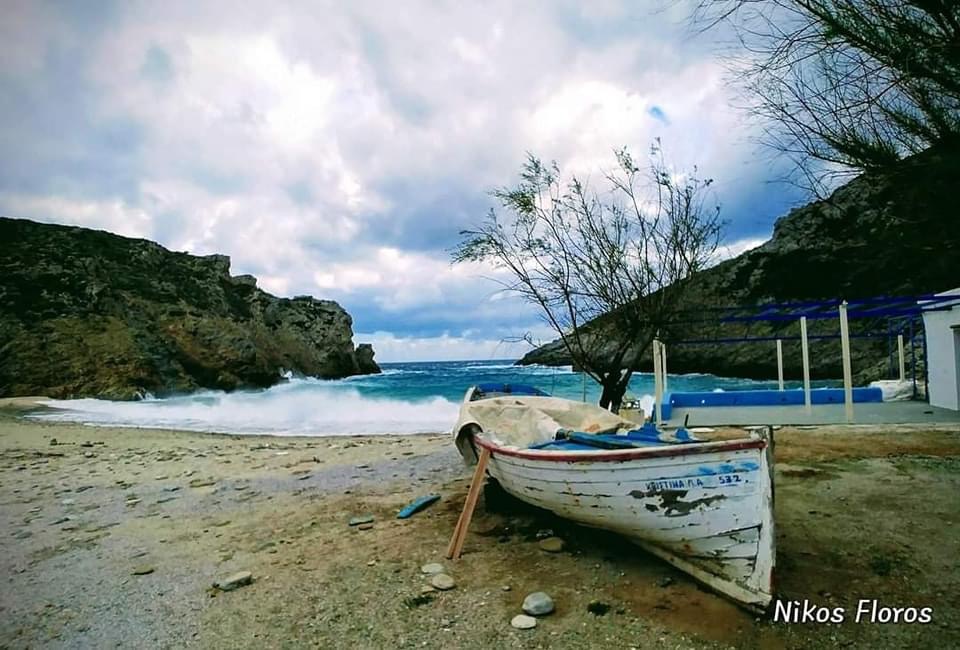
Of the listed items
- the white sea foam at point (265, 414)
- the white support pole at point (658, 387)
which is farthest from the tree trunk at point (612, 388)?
the white sea foam at point (265, 414)

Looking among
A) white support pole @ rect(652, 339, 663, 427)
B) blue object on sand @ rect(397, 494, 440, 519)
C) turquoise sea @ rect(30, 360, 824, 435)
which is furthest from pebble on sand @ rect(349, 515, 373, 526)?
turquoise sea @ rect(30, 360, 824, 435)

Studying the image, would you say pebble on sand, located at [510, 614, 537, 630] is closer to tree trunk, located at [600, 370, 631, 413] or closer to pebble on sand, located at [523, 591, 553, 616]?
pebble on sand, located at [523, 591, 553, 616]

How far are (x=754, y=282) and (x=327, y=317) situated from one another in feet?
128

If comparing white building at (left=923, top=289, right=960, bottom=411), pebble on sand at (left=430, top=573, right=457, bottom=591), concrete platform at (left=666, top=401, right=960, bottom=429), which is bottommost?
pebble on sand at (left=430, top=573, right=457, bottom=591)

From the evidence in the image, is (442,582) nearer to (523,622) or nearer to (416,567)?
(416,567)

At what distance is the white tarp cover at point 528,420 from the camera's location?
6.35m

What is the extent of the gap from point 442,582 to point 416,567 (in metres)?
0.45

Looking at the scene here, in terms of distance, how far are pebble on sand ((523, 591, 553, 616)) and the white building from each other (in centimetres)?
1169

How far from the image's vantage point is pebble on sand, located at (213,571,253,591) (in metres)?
4.68

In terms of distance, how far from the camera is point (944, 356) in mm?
12734

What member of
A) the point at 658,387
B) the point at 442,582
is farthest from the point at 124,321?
the point at 442,582

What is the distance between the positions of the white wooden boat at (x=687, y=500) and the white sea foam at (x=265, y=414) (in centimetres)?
1393

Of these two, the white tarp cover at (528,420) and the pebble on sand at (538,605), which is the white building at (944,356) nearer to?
the white tarp cover at (528,420)

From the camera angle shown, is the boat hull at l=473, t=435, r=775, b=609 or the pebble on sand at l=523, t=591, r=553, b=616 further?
the pebble on sand at l=523, t=591, r=553, b=616
